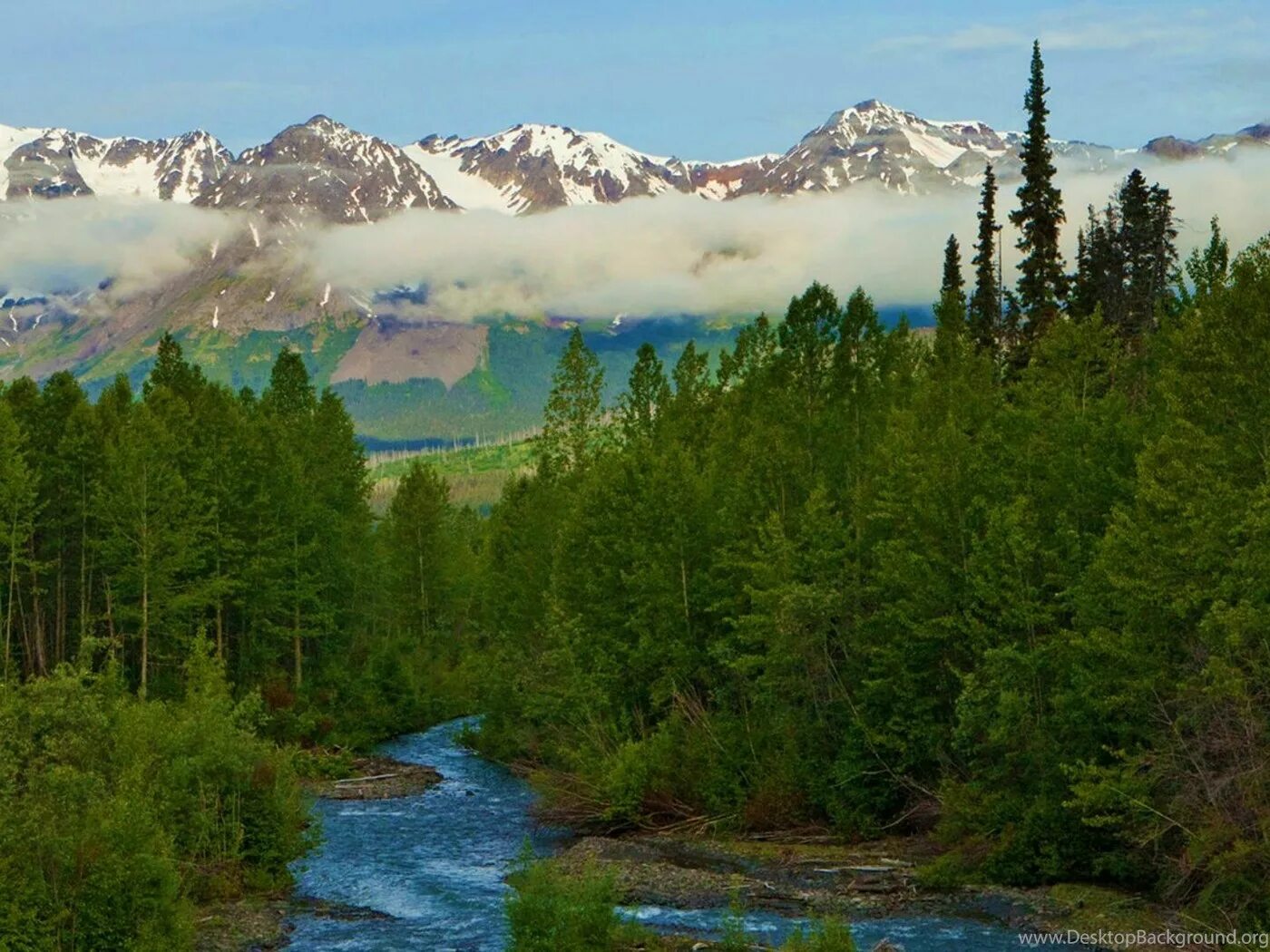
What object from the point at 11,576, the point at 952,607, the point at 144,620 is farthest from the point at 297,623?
the point at 952,607

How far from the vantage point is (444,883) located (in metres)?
52.2

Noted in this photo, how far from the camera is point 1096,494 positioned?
174 feet

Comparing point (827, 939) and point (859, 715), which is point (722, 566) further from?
point (827, 939)

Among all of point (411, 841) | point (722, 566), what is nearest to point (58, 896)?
point (411, 841)

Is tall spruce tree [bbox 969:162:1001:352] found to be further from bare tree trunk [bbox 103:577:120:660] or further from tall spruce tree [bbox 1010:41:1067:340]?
bare tree trunk [bbox 103:577:120:660]

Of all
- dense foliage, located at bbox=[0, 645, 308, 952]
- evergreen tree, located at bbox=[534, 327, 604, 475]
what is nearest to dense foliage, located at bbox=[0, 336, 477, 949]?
dense foliage, located at bbox=[0, 645, 308, 952]

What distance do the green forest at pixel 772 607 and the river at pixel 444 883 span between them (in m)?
3.05

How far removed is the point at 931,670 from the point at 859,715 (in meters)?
3.64

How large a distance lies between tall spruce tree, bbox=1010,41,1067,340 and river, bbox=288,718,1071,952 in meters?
40.8

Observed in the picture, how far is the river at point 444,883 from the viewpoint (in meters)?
43.3

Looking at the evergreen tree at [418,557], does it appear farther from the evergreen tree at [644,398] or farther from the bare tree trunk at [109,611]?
the bare tree trunk at [109,611]

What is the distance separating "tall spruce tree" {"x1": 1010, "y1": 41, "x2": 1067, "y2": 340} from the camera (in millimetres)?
88125

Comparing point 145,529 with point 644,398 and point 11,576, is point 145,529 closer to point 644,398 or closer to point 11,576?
point 11,576

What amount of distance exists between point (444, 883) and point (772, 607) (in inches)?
647
